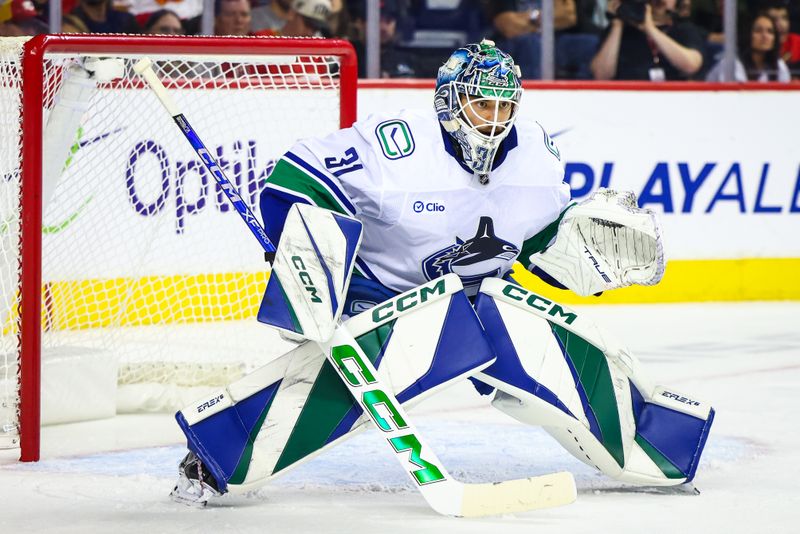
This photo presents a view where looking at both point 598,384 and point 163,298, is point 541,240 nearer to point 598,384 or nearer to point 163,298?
point 598,384

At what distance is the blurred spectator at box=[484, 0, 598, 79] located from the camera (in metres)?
5.84

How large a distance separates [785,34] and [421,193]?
3920mm

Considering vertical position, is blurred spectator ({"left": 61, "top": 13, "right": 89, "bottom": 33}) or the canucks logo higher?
blurred spectator ({"left": 61, "top": 13, "right": 89, "bottom": 33})

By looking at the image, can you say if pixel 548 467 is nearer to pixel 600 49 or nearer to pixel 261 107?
pixel 261 107

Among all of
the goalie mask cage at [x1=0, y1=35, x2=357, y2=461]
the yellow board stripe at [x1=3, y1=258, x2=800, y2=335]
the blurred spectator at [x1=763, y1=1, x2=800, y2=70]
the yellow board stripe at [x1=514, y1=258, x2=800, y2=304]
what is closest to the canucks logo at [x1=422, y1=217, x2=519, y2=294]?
the goalie mask cage at [x1=0, y1=35, x2=357, y2=461]

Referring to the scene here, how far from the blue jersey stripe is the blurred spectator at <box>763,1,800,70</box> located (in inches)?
154

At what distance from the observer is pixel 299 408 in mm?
2643

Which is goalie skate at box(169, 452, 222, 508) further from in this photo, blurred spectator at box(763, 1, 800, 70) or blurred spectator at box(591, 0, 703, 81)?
blurred spectator at box(763, 1, 800, 70)

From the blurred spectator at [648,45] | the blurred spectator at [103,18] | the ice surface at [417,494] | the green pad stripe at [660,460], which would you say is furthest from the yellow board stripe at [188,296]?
the green pad stripe at [660,460]

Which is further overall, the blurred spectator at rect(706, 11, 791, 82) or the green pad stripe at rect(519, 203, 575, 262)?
the blurred spectator at rect(706, 11, 791, 82)

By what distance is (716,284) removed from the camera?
6008mm

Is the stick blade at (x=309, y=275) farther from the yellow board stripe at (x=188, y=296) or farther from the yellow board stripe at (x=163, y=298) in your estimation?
the yellow board stripe at (x=163, y=298)

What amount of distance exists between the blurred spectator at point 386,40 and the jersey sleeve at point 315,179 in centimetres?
301

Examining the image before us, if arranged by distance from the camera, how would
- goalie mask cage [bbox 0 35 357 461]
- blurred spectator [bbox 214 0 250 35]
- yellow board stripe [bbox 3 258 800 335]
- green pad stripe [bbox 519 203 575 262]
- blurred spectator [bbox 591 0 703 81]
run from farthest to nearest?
blurred spectator [bbox 591 0 703 81] < blurred spectator [bbox 214 0 250 35] < yellow board stripe [bbox 3 258 800 335] < goalie mask cage [bbox 0 35 357 461] < green pad stripe [bbox 519 203 575 262]
